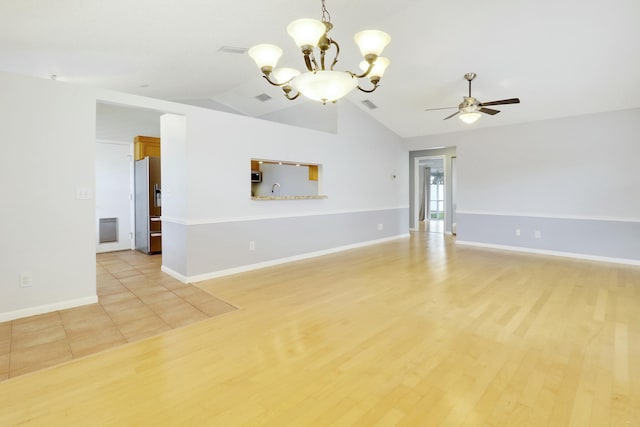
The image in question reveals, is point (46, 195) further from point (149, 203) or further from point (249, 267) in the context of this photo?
point (149, 203)

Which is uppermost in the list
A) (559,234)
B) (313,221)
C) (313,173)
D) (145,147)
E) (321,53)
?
(145,147)

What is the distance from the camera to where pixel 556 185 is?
18.9ft

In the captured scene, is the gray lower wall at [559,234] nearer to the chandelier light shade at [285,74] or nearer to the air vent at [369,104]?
the air vent at [369,104]

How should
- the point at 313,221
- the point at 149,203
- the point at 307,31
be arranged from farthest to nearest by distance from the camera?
the point at 149,203, the point at 313,221, the point at 307,31

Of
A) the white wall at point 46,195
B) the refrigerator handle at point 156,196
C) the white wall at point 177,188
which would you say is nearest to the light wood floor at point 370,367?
the white wall at point 177,188

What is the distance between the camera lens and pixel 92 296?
11.0 ft

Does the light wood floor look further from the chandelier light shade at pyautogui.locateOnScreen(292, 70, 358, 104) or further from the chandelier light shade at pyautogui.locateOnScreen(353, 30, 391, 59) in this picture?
the chandelier light shade at pyautogui.locateOnScreen(353, 30, 391, 59)

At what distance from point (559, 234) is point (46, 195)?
755cm

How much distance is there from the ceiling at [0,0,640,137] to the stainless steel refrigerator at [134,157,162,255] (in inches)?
56.3

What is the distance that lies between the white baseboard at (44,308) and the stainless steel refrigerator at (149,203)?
2706mm

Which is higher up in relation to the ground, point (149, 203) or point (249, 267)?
point (149, 203)

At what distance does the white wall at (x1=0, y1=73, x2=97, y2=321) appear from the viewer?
2.86 metres

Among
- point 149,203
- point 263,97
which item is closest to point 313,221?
point 263,97

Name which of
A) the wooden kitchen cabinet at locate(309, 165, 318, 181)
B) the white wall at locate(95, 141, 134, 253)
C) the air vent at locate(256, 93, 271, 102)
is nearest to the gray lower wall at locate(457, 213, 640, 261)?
the wooden kitchen cabinet at locate(309, 165, 318, 181)
